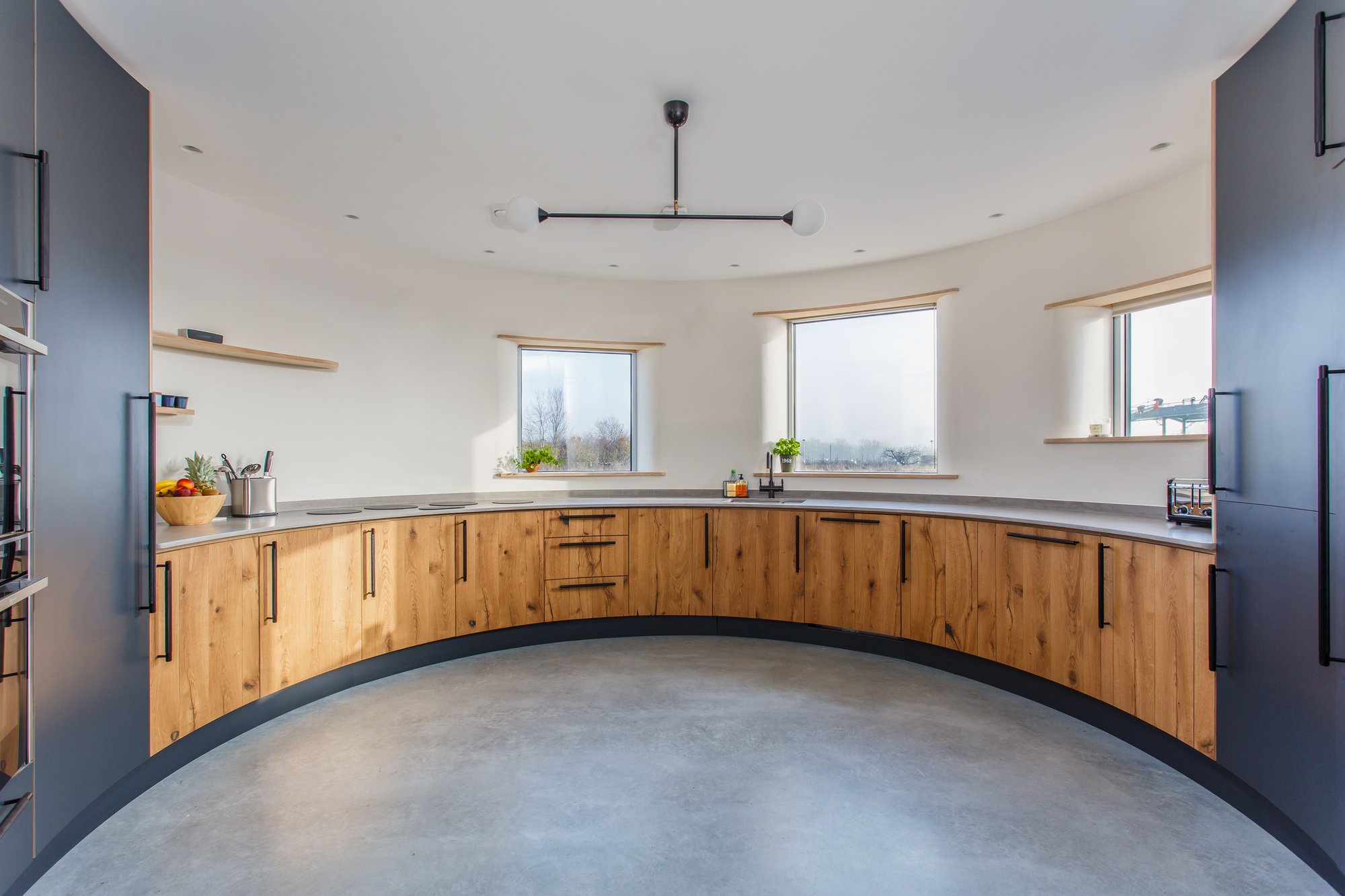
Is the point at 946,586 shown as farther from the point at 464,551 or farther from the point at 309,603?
the point at 309,603

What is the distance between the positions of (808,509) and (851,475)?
73 centimetres

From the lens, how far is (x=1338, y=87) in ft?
5.43

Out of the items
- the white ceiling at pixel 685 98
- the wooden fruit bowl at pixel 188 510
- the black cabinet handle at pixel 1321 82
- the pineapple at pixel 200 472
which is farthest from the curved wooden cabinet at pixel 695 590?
the white ceiling at pixel 685 98

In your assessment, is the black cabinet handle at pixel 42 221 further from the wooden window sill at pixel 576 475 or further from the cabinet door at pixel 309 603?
the wooden window sill at pixel 576 475

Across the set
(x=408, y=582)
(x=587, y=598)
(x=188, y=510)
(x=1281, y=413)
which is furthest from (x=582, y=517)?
(x=1281, y=413)

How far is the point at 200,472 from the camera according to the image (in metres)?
3.05

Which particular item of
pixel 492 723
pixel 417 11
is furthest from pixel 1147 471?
pixel 417 11

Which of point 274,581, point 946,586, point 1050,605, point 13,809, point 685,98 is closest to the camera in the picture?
point 13,809

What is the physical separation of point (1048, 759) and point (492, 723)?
2.29 metres

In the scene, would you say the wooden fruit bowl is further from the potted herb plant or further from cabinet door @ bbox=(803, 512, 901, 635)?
cabinet door @ bbox=(803, 512, 901, 635)

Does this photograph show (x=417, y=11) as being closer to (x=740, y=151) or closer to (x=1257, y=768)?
(x=740, y=151)

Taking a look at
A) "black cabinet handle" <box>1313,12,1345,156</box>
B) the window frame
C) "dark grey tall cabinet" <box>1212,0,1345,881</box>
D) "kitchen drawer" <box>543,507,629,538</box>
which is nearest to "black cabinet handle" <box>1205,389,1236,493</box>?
"dark grey tall cabinet" <box>1212,0,1345,881</box>

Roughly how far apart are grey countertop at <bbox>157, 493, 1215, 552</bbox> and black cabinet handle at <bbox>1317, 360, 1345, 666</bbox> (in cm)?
53

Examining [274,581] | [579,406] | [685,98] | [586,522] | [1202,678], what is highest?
[685,98]
